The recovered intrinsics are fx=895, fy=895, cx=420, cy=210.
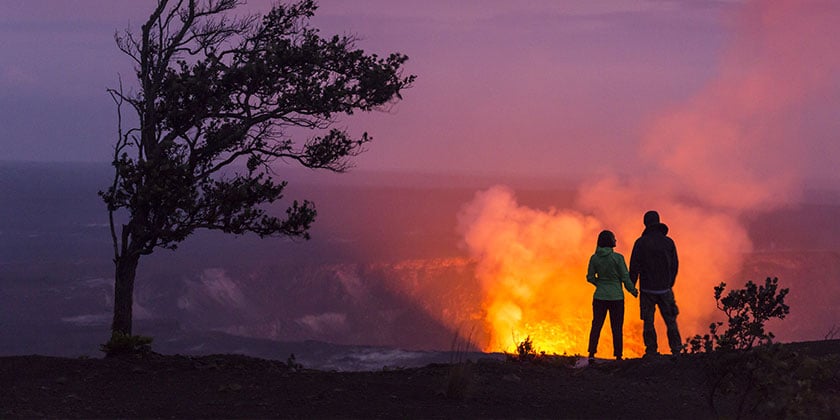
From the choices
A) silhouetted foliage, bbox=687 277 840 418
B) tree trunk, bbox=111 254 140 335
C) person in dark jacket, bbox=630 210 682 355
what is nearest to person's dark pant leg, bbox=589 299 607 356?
person in dark jacket, bbox=630 210 682 355

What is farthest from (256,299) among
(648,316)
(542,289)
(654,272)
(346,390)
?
(346,390)

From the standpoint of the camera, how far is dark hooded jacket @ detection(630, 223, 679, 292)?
16234mm

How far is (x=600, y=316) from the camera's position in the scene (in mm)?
16844

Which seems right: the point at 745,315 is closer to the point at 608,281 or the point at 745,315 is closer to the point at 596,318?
the point at 608,281

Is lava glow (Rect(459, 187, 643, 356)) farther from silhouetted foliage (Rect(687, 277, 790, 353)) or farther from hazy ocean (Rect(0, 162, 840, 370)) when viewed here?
silhouetted foliage (Rect(687, 277, 790, 353))

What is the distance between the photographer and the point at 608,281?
16625 millimetres

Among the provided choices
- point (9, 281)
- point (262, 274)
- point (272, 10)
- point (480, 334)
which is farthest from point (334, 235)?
point (272, 10)

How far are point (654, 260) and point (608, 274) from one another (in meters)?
0.87

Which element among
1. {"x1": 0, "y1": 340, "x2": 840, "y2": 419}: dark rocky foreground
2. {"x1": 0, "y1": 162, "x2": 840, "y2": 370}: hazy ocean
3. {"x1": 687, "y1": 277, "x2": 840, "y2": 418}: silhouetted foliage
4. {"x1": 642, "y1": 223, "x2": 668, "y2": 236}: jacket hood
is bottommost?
{"x1": 0, "y1": 340, "x2": 840, "y2": 419}: dark rocky foreground

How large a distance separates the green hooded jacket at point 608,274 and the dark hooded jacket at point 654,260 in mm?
198

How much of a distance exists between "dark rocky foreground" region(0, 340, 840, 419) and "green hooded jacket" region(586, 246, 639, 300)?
1.54 m

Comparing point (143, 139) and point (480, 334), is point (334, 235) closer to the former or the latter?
point (480, 334)

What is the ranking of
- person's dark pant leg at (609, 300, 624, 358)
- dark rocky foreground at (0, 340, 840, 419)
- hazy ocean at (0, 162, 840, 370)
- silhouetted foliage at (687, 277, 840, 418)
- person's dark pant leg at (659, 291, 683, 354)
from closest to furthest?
silhouetted foliage at (687, 277, 840, 418) < dark rocky foreground at (0, 340, 840, 419) < person's dark pant leg at (659, 291, 683, 354) < person's dark pant leg at (609, 300, 624, 358) < hazy ocean at (0, 162, 840, 370)

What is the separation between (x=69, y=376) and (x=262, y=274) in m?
103
